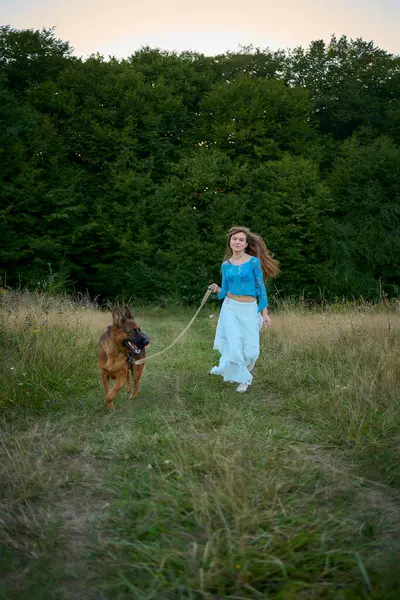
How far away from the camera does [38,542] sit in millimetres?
2721

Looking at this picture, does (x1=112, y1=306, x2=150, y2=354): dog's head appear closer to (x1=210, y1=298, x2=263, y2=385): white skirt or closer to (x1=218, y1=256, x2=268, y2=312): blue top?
(x1=210, y1=298, x2=263, y2=385): white skirt

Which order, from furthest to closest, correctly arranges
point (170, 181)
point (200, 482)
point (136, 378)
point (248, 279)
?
point (170, 181)
point (248, 279)
point (136, 378)
point (200, 482)

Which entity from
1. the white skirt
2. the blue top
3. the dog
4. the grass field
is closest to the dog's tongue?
the dog

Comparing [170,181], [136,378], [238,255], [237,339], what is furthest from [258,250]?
[170,181]

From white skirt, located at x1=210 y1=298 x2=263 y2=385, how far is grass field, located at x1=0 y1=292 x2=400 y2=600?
A: 0.29 metres

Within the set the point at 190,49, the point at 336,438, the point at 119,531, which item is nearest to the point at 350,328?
the point at 336,438

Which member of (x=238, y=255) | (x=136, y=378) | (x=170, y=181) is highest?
(x=170, y=181)

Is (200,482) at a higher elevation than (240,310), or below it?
below

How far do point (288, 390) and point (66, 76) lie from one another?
20302 millimetres

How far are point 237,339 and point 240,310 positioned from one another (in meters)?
0.42

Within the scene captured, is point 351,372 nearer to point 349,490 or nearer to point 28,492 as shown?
A: point 349,490

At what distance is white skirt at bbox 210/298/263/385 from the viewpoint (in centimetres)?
644

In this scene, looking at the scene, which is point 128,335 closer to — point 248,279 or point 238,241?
point 248,279

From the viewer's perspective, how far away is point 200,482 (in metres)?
3.29
